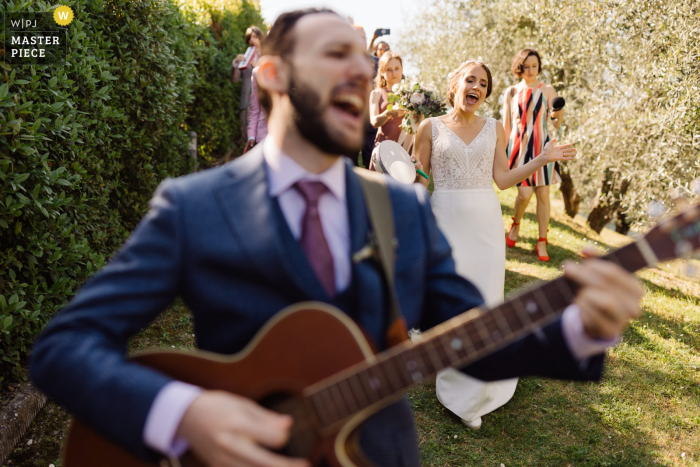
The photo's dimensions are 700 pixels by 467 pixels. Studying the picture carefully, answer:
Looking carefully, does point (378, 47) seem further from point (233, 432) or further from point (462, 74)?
point (233, 432)

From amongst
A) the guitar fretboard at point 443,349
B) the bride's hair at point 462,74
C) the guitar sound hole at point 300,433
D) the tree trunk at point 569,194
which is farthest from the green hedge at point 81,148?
the tree trunk at point 569,194

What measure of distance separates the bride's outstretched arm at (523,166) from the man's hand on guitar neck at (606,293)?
221 cm

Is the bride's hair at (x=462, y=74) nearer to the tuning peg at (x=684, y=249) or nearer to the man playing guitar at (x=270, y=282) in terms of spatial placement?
the man playing guitar at (x=270, y=282)

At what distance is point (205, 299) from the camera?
1357 mm

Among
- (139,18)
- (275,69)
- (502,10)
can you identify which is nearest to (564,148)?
(275,69)

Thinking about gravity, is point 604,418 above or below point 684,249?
below

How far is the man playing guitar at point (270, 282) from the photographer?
124cm

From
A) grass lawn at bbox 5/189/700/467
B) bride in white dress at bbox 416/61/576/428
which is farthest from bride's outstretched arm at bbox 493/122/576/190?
grass lawn at bbox 5/189/700/467

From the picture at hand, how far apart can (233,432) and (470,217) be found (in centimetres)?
352

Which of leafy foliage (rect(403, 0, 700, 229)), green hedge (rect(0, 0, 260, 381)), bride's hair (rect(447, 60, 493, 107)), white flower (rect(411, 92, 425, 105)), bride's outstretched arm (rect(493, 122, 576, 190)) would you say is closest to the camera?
green hedge (rect(0, 0, 260, 381))

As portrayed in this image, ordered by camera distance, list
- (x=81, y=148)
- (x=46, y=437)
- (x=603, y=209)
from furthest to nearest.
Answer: (x=603, y=209)
(x=81, y=148)
(x=46, y=437)

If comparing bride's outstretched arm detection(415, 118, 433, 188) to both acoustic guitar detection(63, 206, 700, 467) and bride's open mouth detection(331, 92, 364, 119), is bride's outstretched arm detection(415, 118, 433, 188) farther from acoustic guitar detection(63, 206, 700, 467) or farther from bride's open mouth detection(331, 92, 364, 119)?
acoustic guitar detection(63, 206, 700, 467)

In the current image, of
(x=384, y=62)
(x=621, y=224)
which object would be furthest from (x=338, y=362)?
(x=621, y=224)

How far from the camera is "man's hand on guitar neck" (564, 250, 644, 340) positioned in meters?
1.18
